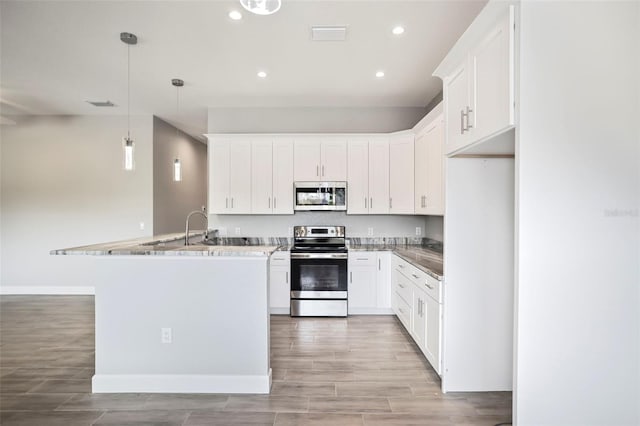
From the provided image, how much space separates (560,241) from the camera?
64.4 inches

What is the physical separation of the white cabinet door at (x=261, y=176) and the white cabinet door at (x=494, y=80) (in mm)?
3163

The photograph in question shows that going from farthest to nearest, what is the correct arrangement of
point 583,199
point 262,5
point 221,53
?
point 221,53 → point 262,5 → point 583,199

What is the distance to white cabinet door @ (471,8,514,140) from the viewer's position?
1713 mm

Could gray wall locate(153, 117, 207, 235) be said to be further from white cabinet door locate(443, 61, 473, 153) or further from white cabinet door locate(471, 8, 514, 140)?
white cabinet door locate(471, 8, 514, 140)

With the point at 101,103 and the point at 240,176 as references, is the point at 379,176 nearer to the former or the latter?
the point at 240,176

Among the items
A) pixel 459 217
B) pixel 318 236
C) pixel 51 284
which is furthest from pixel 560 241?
pixel 51 284

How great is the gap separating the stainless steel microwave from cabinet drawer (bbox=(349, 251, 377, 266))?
2.24ft

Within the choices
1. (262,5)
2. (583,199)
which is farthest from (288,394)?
(262,5)

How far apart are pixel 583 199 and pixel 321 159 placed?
11.3 feet

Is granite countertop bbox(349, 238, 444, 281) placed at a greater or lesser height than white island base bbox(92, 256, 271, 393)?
greater

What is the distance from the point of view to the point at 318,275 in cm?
445

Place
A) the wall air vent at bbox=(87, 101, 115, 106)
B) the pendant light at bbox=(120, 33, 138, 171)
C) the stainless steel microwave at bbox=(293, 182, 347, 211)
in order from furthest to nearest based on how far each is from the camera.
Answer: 1. the wall air vent at bbox=(87, 101, 115, 106)
2. the stainless steel microwave at bbox=(293, 182, 347, 211)
3. the pendant light at bbox=(120, 33, 138, 171)

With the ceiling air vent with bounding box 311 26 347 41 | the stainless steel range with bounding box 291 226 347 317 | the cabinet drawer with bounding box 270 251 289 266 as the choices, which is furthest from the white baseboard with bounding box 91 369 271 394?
the ceiling air vent with bounding box 311 26 347 41

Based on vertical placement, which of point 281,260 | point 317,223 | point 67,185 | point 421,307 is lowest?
point 421,307
